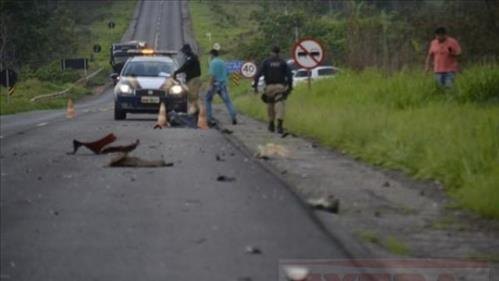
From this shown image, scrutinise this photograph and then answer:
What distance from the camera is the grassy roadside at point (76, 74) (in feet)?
180

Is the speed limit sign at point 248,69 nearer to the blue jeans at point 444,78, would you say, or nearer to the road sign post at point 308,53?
the road sign post at point 308,53

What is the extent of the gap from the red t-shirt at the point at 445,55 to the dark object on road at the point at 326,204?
42.2 feet

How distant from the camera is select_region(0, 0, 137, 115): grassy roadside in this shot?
180ft

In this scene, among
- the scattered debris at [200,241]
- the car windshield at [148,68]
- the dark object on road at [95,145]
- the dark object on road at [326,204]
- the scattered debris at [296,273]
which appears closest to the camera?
the scattered debris at [296,273]

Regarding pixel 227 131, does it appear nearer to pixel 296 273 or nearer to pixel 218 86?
pixel 218 86

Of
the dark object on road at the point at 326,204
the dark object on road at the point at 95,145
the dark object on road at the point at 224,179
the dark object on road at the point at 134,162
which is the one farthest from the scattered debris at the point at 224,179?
the dark object on road at the point at 95,145

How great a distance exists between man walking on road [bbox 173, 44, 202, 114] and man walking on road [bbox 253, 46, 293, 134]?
3531 mm

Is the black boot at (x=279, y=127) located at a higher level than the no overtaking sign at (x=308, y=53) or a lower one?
lower

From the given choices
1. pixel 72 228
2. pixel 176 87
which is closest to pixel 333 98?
pixel 176 87

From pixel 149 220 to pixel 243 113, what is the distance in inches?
931

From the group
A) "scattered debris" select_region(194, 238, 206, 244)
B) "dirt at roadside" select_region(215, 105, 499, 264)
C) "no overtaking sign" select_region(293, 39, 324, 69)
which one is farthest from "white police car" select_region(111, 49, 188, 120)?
"scattered debris" select_region(194, 238, 206, 244)

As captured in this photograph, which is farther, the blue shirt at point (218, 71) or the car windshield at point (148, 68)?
the car windshield at point (148, 68)

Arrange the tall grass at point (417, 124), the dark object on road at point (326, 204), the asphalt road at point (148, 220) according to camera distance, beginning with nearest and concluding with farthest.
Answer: the asphalt road at point (148, 220), the dark object on road at point (326, 204), the tall grass at point (417, 124)

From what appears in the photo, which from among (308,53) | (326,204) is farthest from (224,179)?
(308,53)
